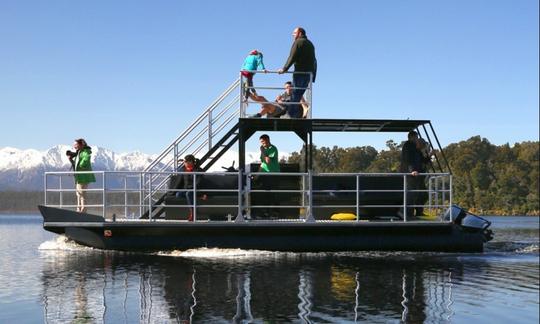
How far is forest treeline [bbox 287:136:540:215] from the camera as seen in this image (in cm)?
11125

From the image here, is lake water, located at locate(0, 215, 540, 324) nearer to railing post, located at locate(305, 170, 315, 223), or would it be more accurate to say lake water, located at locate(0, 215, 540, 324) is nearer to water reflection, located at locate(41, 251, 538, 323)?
water reflection, located at locate(41, 251, 538, 323)

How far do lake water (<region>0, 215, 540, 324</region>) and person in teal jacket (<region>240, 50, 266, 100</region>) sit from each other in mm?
4219

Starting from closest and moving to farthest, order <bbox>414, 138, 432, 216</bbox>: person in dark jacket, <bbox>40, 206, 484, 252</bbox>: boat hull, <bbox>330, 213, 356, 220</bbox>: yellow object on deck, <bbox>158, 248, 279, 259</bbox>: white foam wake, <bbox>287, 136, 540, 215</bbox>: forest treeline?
<bbox>158, 248, 279, 259</bbox>: white foam wake → <bbox>40, 206, 484, 252</bbox>: boat hull → <bbox>330, 213, 356, 220</bbox>: yellow object on deck → <bbox>414, 138, 432, 216</bbox>: person in dark jacket → <bbox>287, 136, 540, 215</bbox>: forest treeline

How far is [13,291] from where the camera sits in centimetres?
964

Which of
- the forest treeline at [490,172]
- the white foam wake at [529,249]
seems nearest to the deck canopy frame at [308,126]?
the white foam wake at [529,249]

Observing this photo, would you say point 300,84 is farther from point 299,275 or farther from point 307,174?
point 299,275

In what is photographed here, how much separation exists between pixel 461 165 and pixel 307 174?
115077 mm

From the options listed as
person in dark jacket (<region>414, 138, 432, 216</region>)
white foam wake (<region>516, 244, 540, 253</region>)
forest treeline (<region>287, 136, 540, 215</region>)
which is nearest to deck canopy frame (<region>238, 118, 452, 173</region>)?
person in dark jacket (<region>414, 138, 432, 216</region>)

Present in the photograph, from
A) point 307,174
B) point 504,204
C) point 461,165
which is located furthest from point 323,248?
point 461,165

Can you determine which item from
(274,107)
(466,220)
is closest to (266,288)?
(274,107)

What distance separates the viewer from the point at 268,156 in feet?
49.6

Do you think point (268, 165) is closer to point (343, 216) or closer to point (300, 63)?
point (343, 216)

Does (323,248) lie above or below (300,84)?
below

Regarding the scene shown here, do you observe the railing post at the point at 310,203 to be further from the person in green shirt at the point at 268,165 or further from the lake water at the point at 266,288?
the person in green shirt at the point at 268,165
